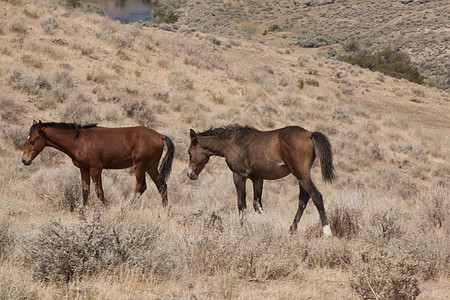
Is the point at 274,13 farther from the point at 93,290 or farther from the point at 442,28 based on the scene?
the point at 93,290

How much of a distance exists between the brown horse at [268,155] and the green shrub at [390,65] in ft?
121

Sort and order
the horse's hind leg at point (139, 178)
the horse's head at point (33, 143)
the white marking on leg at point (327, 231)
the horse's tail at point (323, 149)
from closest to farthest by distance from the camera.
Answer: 1. the white marking on leg at point (327, 231)
2. the horse's tail at point (323, 149)
3. the horse's head at point (33, 143)
4. the horse's hind leg at point (139, 178)

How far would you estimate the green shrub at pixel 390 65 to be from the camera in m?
43.2

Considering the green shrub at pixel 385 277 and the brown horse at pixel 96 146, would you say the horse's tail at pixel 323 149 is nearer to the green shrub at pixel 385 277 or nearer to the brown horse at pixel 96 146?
the brown horse at pixel 96 146

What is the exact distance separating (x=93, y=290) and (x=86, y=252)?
0.70 metres

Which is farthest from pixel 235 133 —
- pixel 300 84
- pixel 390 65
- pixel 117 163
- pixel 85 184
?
pixel 390 65

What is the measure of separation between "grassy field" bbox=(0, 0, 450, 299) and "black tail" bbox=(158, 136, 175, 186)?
659 mm

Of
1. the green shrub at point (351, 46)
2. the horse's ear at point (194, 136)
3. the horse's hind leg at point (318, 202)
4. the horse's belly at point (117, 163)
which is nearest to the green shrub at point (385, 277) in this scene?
the horse's hind leg at point (318, 202)

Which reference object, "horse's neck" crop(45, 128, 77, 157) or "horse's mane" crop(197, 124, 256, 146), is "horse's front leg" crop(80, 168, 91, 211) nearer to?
"horse's neck" crop(45, 128, 77, 157)

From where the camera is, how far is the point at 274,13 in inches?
3620

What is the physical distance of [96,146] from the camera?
888cm

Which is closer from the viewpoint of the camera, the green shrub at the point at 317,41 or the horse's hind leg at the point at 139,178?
the horse's hind leg at the point at 139,178

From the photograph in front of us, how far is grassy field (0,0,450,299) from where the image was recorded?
5.21 meters

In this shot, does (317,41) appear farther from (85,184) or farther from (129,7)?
(85,184)
